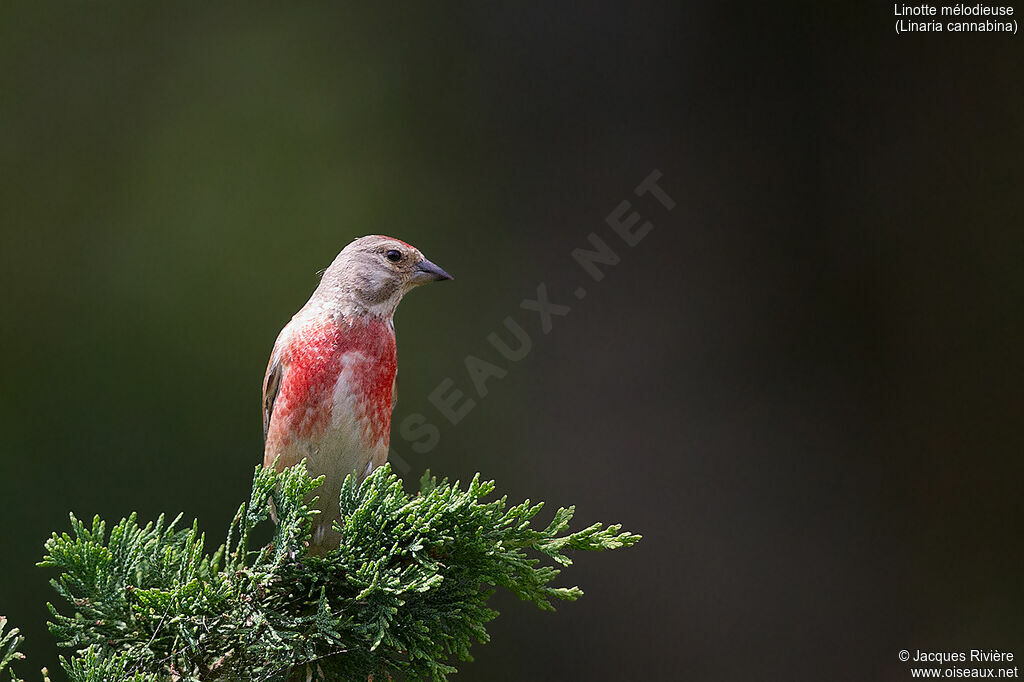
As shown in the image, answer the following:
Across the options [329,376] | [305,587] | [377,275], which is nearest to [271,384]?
[329,376]

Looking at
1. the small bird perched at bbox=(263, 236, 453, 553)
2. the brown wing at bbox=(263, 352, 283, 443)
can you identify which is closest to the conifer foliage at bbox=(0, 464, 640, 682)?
the small bird perched at bbox=(263, 236, 453, 553)

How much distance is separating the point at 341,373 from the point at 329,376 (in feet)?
0.10

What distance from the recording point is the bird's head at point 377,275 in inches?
96.1

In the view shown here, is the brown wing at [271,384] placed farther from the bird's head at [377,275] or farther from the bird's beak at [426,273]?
the bird's beak at [426,273]

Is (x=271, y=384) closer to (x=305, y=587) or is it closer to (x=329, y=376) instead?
(x=329, y=376)

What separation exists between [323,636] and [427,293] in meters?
2.89

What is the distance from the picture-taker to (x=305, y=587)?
63.6 inches

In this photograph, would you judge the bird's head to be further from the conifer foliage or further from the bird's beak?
the conifer foliage

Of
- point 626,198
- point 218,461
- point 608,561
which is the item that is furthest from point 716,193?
point 218,461

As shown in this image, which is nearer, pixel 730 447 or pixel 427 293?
pixel 730 447

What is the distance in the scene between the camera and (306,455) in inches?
91.6

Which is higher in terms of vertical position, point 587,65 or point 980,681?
point 587,65

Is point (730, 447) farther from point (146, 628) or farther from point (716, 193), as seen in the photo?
point (146, 628)

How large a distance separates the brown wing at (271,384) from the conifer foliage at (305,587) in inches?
32.4
